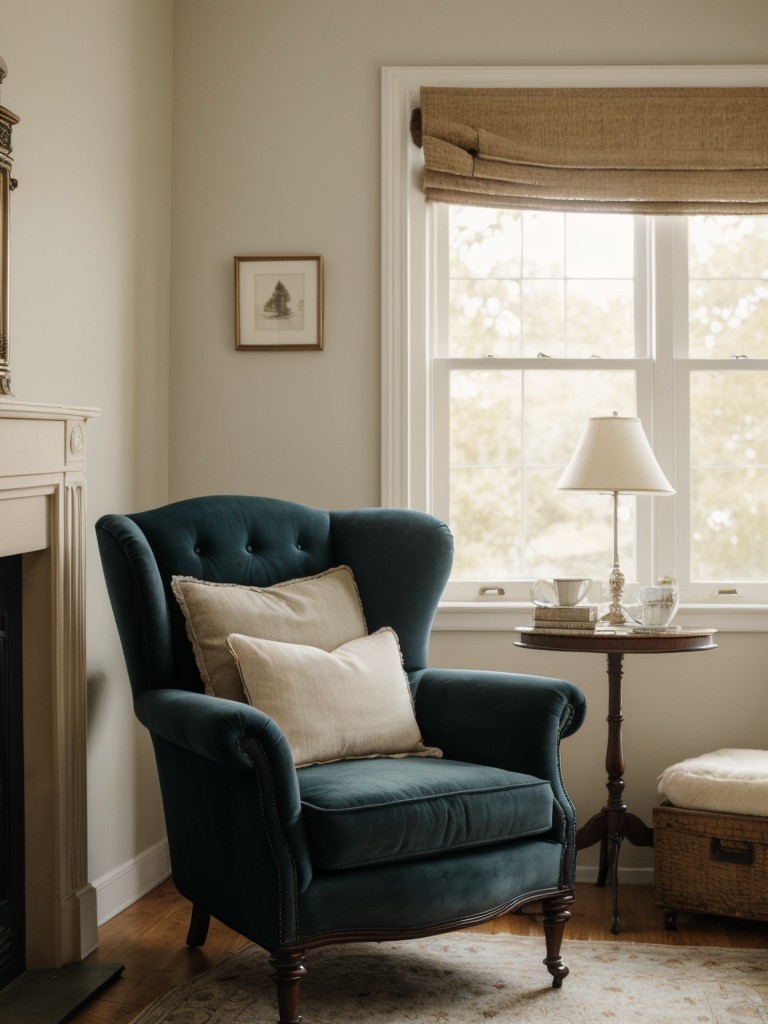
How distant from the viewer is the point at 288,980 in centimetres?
223

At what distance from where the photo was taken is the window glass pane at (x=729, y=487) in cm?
357

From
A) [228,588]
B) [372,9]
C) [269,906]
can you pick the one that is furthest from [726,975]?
[372,9]

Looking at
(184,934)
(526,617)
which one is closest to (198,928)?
(184,934)

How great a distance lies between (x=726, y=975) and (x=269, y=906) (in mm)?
1189

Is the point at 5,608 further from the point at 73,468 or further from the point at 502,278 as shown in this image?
the point at 502,278

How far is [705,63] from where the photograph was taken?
352cm

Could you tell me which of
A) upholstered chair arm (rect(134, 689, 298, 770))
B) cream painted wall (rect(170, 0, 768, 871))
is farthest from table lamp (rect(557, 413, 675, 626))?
upholstered chair arm (rect(134, 689, 298, 770))

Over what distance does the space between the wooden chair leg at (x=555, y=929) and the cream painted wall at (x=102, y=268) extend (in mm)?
1232

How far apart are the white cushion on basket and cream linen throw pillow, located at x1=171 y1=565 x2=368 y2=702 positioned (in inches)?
39.0

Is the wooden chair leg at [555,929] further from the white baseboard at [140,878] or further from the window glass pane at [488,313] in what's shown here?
the window glass pane at [488,313]

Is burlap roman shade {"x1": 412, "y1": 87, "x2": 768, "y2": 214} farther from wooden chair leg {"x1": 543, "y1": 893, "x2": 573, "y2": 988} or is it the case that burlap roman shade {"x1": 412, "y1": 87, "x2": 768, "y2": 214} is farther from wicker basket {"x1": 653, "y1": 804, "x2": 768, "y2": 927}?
wooden chair leg {"x1": 543, "y1": 893, "x2": 573, "y2": 988}

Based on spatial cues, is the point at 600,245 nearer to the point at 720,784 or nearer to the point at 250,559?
the point at 250,559

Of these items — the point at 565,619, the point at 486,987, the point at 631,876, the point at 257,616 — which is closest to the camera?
the point at 486,987

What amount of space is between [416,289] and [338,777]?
69.5 inches
